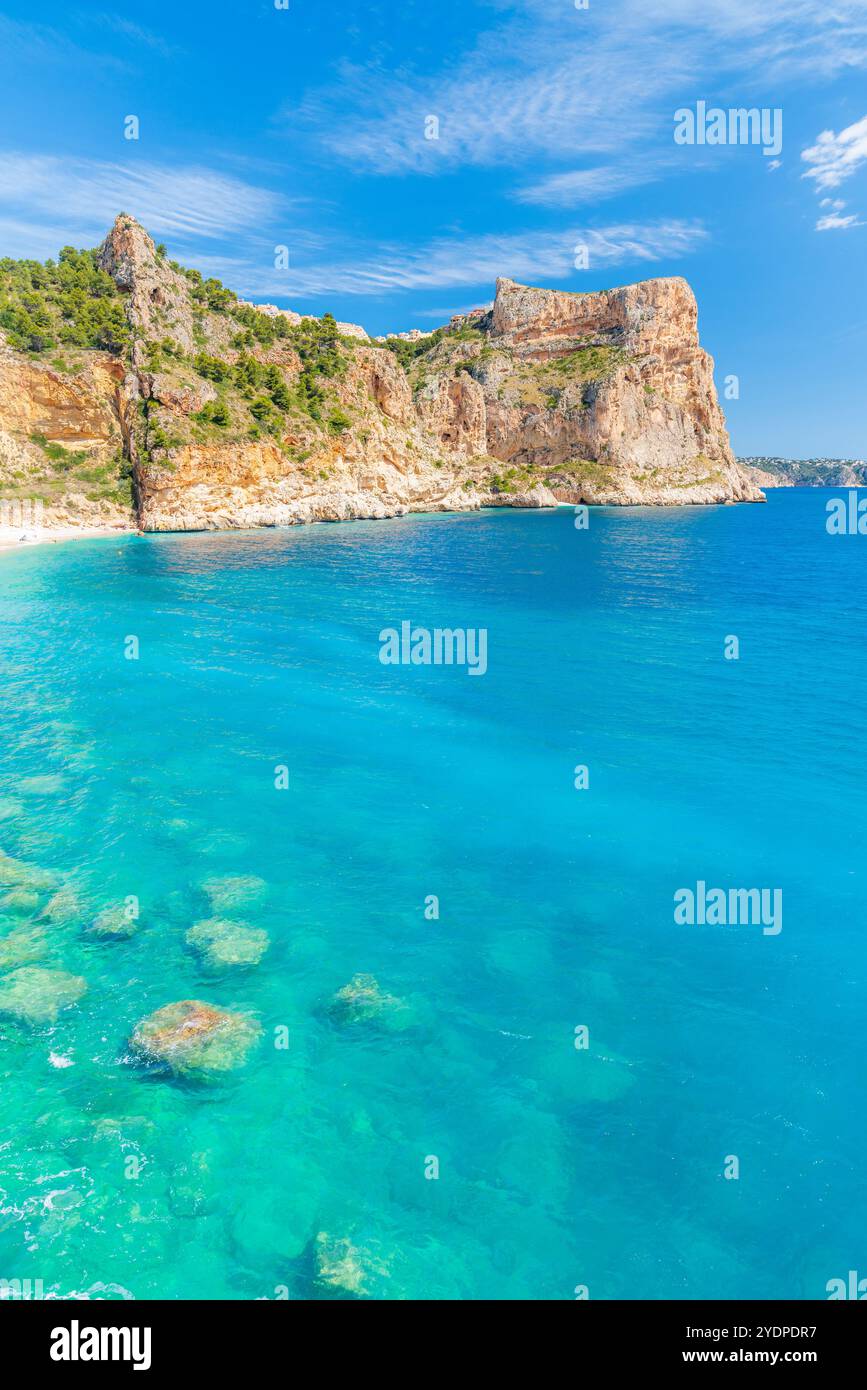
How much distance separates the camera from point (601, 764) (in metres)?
18.4

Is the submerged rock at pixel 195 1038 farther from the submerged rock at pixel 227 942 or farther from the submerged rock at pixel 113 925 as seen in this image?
the submerged rock at pixel 113 925

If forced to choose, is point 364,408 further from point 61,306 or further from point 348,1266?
point 348,1266

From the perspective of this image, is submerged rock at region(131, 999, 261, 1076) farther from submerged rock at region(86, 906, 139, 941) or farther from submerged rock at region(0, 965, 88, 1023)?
submerged rock at region(86, 906, 139, 941)

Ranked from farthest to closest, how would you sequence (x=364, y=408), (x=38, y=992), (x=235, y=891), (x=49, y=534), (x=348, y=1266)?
(x=364, y=408)
(x=49, y=534)
(x=235, y=891)
(x=38, y=992)
(x=348, y=1266)

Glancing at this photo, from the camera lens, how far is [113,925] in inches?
469

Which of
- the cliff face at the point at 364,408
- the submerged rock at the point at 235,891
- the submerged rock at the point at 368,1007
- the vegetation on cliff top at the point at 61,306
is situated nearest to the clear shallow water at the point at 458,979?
the submerged rock at the point at 368,1007

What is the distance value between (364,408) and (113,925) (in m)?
104

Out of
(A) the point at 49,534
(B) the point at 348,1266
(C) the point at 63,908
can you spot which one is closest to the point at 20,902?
(C) the point at 63,908

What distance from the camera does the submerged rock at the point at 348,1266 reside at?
21.8 feet

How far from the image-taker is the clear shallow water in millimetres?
7188

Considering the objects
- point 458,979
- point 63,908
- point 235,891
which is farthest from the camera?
point 235,891

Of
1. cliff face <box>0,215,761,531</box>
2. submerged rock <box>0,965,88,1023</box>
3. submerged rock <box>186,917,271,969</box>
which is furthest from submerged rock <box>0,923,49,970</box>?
cliff face <box>0,215,761,531</box>

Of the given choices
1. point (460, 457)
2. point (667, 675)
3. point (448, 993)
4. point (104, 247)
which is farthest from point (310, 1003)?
point (460, 457)

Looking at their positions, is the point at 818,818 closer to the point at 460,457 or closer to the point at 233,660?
the point at 233,660
